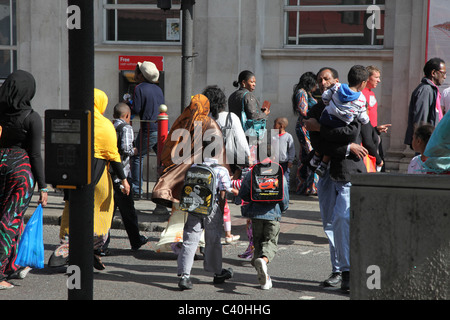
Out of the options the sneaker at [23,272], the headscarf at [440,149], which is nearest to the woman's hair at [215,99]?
the sneaker at [23,272]

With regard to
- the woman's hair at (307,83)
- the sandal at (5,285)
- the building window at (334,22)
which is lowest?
the sandal at (5,285)

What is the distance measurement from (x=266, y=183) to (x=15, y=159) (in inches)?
88.4

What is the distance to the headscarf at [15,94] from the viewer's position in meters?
6.36

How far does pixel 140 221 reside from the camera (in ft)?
30.6

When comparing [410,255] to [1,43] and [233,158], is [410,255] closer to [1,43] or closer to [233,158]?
[233,158]

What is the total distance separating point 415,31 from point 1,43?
757 cm

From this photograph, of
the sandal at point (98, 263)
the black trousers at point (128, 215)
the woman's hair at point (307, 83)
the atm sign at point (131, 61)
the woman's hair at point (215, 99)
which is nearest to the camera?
the sandal at point (98, 263)

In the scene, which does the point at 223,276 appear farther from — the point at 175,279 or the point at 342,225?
the point at 342,225

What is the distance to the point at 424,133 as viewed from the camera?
6.18m

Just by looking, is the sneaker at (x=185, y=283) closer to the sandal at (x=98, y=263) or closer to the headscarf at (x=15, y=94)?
the sandal at (x=98, y=263)

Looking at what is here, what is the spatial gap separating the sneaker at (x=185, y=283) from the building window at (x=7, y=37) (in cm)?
848

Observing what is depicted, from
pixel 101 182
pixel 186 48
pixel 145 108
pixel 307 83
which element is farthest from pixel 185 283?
pixel 307 83

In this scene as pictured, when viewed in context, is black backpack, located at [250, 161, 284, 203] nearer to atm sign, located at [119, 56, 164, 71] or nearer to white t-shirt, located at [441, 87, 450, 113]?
white t-shirt, located at [441, 87, 450, 113]
